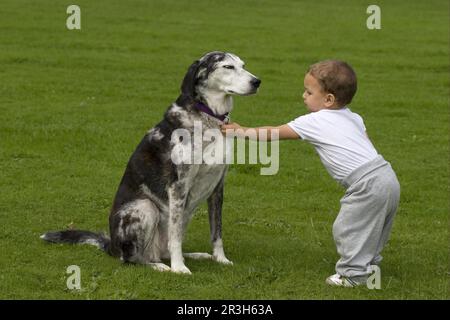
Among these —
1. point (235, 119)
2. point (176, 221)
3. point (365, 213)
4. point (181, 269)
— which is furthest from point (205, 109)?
point (235, 119)

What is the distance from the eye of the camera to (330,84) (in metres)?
7.21

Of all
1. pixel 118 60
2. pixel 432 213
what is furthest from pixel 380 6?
pixel 432 213

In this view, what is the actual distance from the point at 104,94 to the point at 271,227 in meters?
8.44

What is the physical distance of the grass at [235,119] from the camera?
765 cm

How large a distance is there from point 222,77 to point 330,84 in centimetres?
98

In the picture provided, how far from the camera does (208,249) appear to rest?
876cm

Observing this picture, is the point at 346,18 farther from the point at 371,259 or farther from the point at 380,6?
the point at 371,259

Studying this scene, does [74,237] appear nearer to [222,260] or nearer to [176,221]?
[176,221]

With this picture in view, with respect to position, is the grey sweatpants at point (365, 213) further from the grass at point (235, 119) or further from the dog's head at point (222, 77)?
the dog's head at point (222, 77)

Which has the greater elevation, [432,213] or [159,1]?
[159,1]

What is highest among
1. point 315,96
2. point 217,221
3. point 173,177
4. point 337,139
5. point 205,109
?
point 315,96

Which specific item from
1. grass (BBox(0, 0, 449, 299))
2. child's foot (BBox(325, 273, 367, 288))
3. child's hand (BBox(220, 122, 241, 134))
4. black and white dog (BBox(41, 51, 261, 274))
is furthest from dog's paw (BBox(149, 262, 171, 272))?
child's foot (BBox(325, 273, 367, 288))

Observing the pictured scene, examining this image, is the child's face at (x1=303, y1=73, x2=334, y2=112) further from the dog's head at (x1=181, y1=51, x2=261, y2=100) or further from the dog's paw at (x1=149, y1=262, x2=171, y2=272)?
the dog's paw at (x1=149, y1=262, x2=171, y2=272)

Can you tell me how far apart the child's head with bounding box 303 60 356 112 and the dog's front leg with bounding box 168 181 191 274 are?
1363 millimetres
